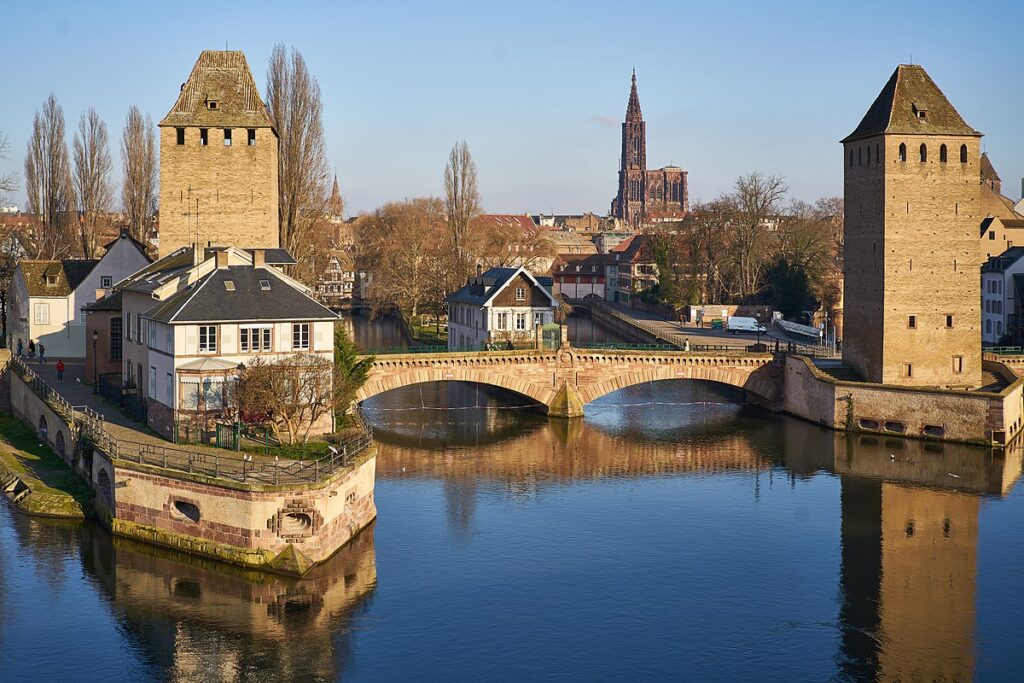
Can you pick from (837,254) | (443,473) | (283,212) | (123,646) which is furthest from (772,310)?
(123,646)

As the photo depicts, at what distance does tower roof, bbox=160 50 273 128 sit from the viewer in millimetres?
57719

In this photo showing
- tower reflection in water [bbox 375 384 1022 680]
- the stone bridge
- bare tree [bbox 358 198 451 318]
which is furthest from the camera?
bare tree [bbox 358 198 451 318]

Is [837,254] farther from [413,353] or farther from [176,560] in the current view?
[176,560]

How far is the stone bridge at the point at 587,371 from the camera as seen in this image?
61.7 metres

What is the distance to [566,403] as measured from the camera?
6328 cm

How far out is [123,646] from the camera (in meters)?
30.1

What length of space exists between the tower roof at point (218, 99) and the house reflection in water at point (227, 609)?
2545 centimetres

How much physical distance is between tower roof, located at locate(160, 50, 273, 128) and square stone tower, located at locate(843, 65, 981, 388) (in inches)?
1153

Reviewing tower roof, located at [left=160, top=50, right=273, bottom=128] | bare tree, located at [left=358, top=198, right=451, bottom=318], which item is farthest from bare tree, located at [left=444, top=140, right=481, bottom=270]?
tower roof, located at [left=160, top=50, right=273, bottom=128]

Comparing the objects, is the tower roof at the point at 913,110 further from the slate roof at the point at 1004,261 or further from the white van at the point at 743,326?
the white van at the point at 743,326

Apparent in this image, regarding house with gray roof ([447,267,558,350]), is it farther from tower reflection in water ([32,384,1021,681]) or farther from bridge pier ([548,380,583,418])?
bridge pier ([548,380,583,418])

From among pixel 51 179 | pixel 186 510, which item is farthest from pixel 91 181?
pixel 186 510

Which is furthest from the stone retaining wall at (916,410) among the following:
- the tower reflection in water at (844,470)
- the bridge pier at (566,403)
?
→ the bridge pier at (566,403)

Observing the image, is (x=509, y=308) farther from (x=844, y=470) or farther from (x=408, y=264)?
(x=408, y=264)
